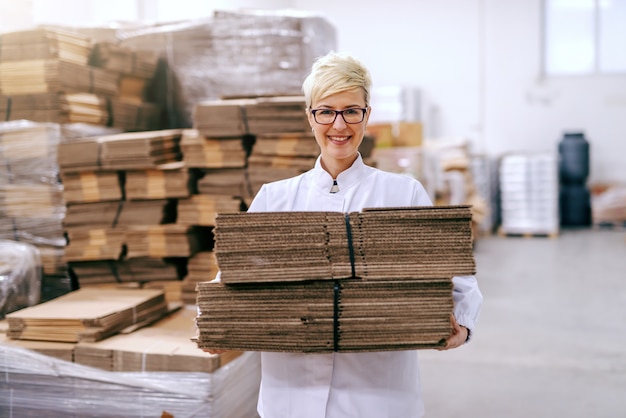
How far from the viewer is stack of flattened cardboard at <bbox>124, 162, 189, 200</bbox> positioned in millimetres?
4559

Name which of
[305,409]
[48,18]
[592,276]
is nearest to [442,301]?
[305,409]

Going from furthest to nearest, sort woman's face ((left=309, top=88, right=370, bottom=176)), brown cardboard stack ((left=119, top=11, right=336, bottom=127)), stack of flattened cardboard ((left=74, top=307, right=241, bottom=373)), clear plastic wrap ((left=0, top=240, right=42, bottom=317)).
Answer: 1. brown cardboard stack ((left=119, top=11, right=336, bottom=127))
2. clear plastic wrap ((left=0, top=240, right=42, bottom=317))
3. stack of flattened cardboard ((left=74, top=307, right=241, bottom=373))
4. woman's face ((left=309, top=88, right=370, bottom=176))

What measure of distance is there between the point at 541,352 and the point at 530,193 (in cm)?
700

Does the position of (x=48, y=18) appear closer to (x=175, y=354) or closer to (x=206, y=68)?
(x=206, y=68)

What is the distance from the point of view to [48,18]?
7.21 m

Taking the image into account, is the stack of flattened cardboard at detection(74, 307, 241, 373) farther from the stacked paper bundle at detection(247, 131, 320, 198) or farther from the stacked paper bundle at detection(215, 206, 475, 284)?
the stacked paper bundle at detection(215, 206, 475, 284)

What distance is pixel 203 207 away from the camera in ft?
15.0

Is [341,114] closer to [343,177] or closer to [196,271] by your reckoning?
[343,177]

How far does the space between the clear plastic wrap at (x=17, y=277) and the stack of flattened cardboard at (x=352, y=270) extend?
9.34ft

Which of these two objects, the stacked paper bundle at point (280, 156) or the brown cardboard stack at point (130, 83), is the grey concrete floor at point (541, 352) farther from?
the brown cardboard stack at point (130, 83)

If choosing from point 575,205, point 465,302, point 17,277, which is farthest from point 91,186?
point 575,205

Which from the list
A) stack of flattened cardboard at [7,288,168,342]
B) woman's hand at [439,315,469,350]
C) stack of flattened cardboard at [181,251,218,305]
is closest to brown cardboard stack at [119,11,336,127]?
stack of flattened cardboard at [181,251,218,305]

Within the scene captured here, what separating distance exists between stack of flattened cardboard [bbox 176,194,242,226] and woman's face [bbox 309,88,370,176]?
251cm

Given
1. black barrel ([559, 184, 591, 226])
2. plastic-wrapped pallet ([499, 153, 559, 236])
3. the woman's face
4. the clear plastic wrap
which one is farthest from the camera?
black barrel ([559, 184, 591, 226])
